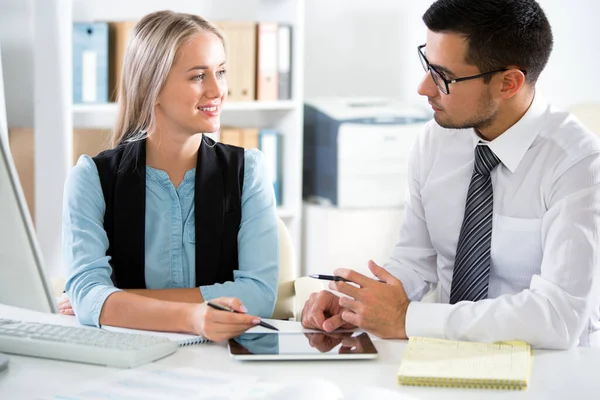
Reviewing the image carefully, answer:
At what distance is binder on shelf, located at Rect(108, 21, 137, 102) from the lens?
3.53 meters

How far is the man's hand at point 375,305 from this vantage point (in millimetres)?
1573

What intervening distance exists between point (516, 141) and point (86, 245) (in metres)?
0.91

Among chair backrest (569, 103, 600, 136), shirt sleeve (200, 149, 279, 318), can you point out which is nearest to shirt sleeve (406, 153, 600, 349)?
shirt sleeve (200, 149, 279, 318)

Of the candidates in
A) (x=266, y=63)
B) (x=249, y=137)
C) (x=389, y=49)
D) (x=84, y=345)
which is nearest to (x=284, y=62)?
(x=266, y=63)

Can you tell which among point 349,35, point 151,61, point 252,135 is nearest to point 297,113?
point 252,135

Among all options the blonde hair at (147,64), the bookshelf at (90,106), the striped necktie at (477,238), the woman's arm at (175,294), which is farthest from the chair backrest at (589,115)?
the woman's arm at (175,294)

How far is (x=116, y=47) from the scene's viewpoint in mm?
3562

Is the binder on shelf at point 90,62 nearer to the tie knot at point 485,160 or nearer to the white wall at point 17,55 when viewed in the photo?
the white wall at point 17,55

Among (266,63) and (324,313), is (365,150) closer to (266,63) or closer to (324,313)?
(266,63)

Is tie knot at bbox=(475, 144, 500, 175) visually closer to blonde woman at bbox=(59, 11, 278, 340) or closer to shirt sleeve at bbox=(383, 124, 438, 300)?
shirt sleeve at bbox=(383, 124, 438, 300)

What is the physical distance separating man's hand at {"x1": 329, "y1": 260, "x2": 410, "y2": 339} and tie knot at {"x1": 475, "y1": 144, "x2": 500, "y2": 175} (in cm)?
34

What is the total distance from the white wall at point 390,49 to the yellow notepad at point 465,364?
2.83 metres

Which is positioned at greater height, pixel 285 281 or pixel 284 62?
pixel 284 62

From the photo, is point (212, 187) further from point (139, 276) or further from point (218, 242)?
point (139, 276)
